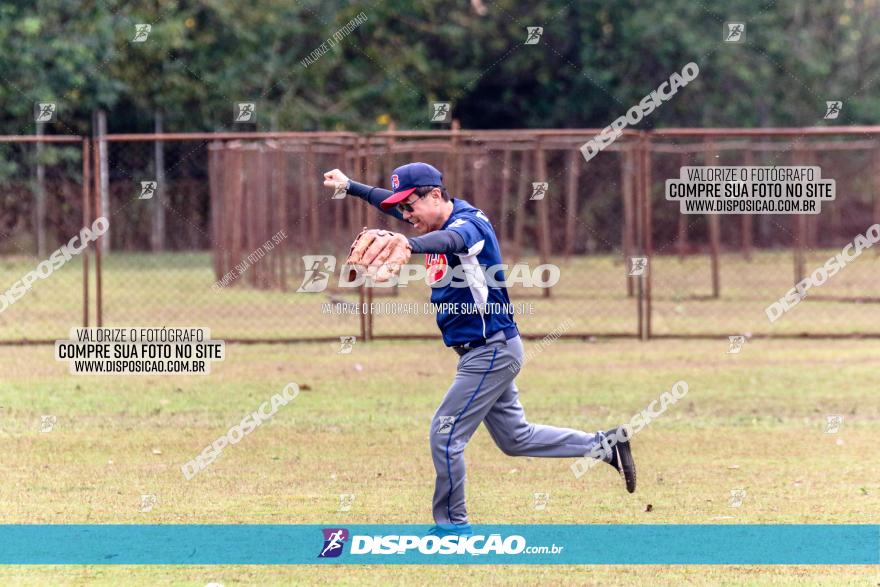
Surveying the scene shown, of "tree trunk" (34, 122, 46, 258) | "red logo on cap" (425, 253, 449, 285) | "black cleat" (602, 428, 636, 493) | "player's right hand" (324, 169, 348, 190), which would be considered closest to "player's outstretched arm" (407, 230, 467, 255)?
"red logo on cap" (425, 253, 449, 285)

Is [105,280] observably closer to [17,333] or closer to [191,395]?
[17,333]

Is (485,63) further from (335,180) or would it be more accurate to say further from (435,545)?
(435,545)

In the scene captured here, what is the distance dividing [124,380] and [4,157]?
14.9 metres

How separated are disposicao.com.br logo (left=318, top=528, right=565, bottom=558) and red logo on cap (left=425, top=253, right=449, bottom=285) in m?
1.31

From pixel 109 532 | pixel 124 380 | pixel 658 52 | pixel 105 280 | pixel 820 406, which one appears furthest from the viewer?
pixel 658 52

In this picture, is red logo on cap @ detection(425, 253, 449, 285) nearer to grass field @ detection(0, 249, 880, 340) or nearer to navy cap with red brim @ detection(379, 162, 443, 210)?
navy cap with red brim @ detection(379, 162, 443, 210)

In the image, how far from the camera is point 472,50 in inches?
1628

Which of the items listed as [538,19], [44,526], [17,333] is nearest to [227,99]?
[538,19]

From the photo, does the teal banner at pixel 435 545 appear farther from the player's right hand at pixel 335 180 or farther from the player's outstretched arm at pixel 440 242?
the player's right hand at pixel 335 180

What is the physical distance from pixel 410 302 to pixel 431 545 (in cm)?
1365

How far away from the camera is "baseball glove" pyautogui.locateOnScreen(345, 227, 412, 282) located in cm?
663

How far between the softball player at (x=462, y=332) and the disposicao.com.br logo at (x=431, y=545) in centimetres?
9

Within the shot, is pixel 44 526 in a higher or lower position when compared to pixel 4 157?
lower

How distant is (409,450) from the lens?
10.9 meters
